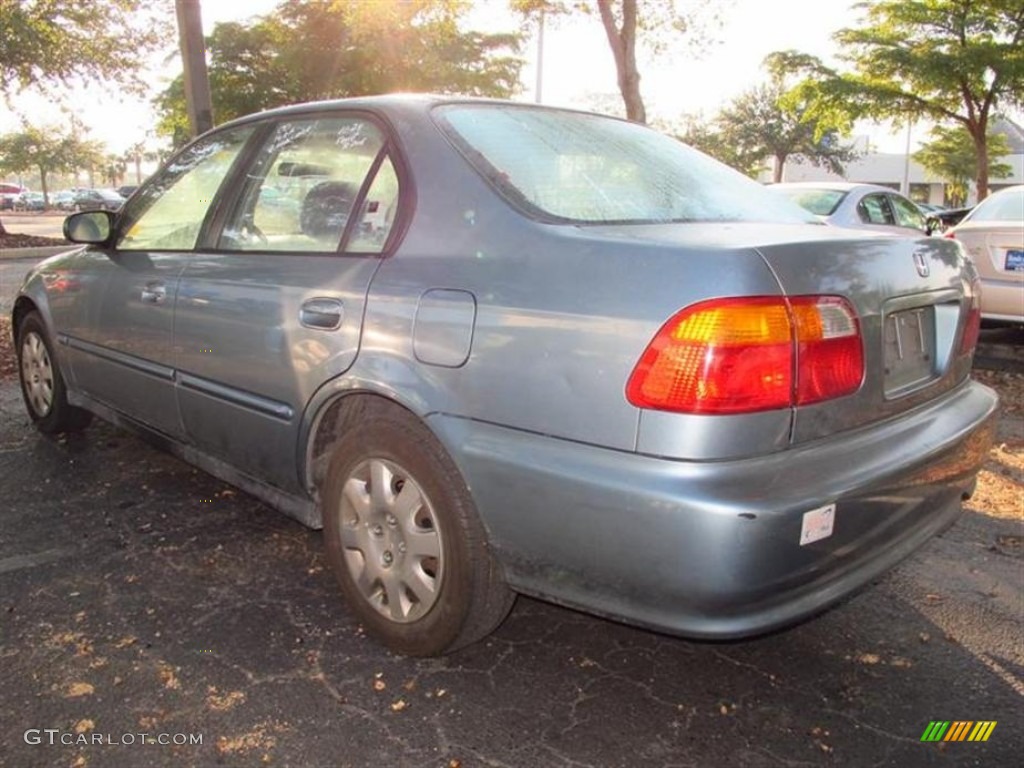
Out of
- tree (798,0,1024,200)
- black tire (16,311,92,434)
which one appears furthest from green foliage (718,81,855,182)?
black tire (16,311,92,434)

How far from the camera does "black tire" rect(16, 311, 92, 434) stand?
14.9 ft

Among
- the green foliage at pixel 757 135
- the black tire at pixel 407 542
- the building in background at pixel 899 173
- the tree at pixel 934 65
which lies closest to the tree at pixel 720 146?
the green foliage at pixel 757 135

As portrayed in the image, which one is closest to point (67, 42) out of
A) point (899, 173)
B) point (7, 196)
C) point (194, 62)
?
point (194, 62)

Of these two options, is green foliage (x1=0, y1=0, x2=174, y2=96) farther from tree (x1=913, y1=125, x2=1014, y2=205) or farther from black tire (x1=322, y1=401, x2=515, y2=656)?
tree (x1=913, y1=125, x2=1014, y2=205)

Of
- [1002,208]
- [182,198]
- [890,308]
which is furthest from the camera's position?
[1002,208]

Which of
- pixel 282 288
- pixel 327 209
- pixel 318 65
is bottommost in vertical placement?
pixel 282 288

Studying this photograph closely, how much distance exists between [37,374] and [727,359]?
419 centimetres

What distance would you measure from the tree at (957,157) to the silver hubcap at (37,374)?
4596cm

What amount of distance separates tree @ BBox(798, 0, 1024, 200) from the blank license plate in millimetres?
19803

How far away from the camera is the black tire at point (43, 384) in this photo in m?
A: 4.53

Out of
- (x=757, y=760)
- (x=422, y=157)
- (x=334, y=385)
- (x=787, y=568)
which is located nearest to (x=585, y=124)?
(x=422, y=157)

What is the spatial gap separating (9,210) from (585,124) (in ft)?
203

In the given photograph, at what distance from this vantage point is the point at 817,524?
2.00 metres

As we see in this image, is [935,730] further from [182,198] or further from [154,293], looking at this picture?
[182,198]
